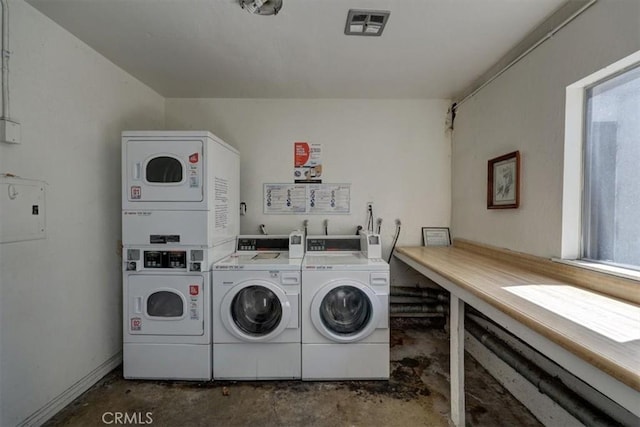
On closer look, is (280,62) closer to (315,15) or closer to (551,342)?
(315,15)

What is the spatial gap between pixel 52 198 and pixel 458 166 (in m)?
3.31

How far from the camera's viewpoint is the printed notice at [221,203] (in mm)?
2129

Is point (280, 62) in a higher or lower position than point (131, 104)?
higher

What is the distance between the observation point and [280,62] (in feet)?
7.02

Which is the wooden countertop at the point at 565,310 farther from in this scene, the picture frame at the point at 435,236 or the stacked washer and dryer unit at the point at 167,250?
the stacked washer and dryer unit at the point at 167,250

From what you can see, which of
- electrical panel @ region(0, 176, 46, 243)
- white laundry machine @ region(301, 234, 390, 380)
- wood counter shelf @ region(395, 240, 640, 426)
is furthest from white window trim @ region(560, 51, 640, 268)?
electrical panel @ region(0, 176, 46, 243)

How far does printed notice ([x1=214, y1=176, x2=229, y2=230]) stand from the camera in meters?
2.13

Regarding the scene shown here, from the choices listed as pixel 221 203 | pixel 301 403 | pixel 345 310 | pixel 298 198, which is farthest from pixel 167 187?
pixel 301 403

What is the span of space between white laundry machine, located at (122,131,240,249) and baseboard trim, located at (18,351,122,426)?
97cm

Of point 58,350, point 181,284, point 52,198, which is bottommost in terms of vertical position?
point 58,350

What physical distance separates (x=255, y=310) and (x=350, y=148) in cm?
185

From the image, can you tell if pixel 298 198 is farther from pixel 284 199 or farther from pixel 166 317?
pixel 166 317

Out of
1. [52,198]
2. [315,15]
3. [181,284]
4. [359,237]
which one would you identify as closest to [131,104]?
[52,198]

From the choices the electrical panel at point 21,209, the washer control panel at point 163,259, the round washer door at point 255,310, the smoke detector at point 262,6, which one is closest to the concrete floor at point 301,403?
the round washer door at point 255,310
